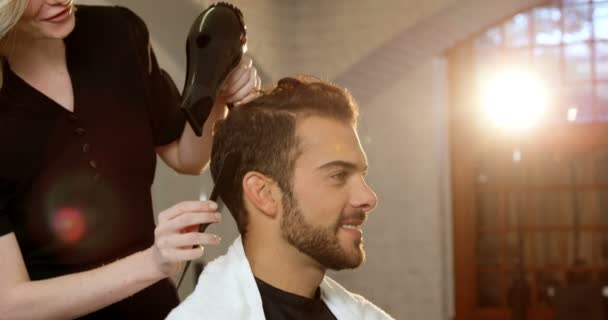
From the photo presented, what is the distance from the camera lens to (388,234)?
4.74m

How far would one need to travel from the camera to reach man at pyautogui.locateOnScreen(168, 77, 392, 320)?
1.34 m

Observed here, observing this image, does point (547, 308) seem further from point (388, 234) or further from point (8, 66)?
point (8, 66)

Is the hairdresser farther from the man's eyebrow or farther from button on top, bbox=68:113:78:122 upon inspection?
the man's eyebrow

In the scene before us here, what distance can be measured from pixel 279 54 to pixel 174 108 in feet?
9.40

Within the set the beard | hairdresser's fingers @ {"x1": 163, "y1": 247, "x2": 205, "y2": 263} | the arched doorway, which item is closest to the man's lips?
hairdresser's fingers @ {"x1": 163, "y1": 247, "x2": 205, "y2": 263}

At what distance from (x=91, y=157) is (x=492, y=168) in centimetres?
384

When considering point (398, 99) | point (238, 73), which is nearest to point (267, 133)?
point (238, 73)

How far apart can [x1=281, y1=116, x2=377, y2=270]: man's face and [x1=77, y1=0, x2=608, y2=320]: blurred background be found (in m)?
3.21

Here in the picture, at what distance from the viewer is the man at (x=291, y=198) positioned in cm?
134

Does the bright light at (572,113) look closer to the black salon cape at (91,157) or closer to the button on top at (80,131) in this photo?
the black salon cape at (91,157)

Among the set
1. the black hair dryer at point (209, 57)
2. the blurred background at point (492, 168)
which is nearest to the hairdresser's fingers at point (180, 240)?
the black hair dryer at point (209, 57)

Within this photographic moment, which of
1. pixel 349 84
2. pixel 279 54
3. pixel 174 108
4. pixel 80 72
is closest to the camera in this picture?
pixel 80 72

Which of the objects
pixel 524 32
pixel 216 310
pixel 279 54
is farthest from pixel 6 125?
pixel 524 32

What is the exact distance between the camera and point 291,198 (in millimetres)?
1377
